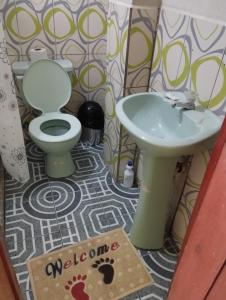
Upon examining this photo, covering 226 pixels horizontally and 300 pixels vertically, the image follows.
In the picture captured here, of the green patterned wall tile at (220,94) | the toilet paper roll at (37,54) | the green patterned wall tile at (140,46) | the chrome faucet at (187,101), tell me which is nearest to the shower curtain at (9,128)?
the toilet paper roll at (37,54)

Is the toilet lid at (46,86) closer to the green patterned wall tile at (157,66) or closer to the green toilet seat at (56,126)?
the green toilet seat at (56,126)

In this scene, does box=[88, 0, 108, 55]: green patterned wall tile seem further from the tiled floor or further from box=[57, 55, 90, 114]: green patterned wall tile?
the tiled floor

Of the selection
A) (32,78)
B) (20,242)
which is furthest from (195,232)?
(32,78)

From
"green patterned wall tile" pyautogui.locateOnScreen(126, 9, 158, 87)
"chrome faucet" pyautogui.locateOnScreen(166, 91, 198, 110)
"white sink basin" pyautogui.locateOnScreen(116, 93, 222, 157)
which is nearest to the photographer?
"white sink basin" pyautogui.locateOnScreen(116, 93, 222, 157)

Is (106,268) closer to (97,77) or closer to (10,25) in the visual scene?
(97,77)

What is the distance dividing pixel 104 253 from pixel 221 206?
1.03 metres

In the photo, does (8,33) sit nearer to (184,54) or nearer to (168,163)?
(184,54)

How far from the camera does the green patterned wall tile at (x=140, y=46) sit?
1.37 m

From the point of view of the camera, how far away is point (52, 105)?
204 cm

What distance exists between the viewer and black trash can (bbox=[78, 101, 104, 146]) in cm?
228

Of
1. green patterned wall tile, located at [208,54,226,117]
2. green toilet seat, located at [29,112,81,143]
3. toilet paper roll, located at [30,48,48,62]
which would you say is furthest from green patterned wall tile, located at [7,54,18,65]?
green patterned wall tile, located at [208,54,226,117]

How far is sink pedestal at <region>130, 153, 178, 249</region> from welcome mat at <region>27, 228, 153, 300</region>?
0.12 meters

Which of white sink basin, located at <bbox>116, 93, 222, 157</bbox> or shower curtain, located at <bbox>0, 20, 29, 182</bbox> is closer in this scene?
white sink basin, located at <bbox>116, 93, 222, 157</bbox>

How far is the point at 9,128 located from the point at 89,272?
3.33ft
